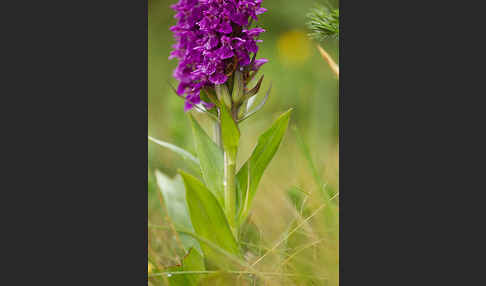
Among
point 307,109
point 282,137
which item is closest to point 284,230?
point 282,137

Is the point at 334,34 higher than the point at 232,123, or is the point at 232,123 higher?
the point at 334,34

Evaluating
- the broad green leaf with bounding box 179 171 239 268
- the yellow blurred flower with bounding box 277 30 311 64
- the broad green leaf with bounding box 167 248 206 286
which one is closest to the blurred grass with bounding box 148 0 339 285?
the yellow blurred flower with bounding box 277 30 311 64

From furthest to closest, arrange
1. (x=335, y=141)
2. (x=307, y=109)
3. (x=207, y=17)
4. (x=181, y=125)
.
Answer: (x=181, y=125) → (x=307, y=109) → (x=335, y=141) → (x=207, y=17)

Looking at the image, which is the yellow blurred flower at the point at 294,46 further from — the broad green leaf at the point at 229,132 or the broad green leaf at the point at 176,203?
the broad green leaf at the point at 176,203

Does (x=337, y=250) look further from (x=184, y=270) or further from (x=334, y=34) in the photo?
(x=334, y=34)

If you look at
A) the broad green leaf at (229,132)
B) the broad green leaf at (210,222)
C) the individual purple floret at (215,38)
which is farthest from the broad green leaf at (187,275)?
the individual purple floret at (215,38)

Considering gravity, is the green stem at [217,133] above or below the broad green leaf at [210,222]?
above

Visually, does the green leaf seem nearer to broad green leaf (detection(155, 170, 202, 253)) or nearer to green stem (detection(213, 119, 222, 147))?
green stem (detection(213, 119, 222, 147))
